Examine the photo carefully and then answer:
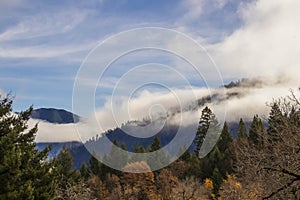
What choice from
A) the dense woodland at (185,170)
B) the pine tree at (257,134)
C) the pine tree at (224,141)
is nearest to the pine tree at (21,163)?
the dense woodland at (185,170)

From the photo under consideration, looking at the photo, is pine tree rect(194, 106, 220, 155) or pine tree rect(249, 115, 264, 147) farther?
pine tree rect(194, 106, 220, 155)

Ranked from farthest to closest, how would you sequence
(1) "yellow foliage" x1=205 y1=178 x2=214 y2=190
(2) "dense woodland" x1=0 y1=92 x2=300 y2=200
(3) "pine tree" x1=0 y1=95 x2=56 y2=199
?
(1) "yellow foliage" x1=205 y1=178 x2=214 y2=190 → (3) "pine tree" x1=0 y1=95 x2=56 y2=199 → (2) "dense woodland" x1=0 y1=92 x2=300 y2=200

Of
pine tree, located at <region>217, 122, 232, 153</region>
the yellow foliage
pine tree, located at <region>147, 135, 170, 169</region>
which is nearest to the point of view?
the yellow foliage

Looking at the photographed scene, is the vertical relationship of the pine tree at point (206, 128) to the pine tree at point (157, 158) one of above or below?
→ above

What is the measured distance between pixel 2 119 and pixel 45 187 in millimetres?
4420

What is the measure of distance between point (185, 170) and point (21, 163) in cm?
5036

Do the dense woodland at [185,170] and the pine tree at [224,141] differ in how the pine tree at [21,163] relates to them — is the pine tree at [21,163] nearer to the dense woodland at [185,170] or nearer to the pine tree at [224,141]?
the dense woodland at [185,170]

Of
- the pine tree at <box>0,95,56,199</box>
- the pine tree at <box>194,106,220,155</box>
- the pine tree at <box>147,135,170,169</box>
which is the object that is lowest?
the pine tree at <box>0,95,56,199</box>

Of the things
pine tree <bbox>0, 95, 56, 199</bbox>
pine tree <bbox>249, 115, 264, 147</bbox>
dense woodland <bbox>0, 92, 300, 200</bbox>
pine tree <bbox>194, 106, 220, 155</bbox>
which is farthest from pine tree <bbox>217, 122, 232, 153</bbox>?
pine tree <bbox>0, 95, 56, 199</bbox>

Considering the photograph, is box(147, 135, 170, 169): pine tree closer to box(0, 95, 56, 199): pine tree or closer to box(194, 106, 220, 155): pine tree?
box(194, 106, 220, 155): pine tree

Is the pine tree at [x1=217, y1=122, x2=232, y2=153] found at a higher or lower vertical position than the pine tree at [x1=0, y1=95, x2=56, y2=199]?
higher

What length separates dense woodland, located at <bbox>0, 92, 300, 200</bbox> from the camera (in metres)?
17.5

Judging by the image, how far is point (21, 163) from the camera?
24766 millimetres

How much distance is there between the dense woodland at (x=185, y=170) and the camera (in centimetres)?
1748
